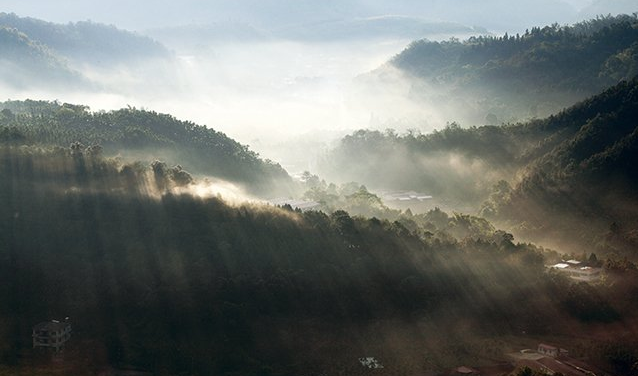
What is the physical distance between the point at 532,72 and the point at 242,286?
9811 centimetres

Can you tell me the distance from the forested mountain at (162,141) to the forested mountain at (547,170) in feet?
59.3

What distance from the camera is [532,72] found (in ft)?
417

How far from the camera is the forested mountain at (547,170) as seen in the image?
58.2 m

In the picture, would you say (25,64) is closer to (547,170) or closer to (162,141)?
(162,141)

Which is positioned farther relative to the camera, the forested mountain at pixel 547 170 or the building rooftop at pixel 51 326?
the forested mountain at pixel 547 170

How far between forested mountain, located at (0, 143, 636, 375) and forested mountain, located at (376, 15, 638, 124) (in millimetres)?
65315

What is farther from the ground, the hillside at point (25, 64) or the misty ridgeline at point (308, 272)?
the hillside at point (25, 64)

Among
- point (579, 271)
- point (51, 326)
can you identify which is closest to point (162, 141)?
point (51, 326)

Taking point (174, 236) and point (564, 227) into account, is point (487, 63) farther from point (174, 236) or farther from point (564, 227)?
point (174, 236)

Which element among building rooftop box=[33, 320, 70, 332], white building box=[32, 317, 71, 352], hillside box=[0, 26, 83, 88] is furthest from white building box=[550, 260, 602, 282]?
hillside box=[0, 26, 83, 88]

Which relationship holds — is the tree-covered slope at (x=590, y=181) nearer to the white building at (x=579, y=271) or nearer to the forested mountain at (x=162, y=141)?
the white building at (x=579, y=271)

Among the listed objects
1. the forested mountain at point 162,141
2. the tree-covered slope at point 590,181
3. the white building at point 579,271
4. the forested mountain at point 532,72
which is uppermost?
the forested mountain at point 532,72

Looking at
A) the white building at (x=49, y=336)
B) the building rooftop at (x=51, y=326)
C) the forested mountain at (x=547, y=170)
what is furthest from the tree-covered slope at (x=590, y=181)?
the white building at (x=49, y=336)

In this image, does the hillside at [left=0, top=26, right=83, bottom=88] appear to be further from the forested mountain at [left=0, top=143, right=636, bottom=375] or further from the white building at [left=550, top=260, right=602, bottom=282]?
the white building at [left=550, top=260, right=602, bottom=282]
